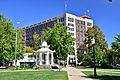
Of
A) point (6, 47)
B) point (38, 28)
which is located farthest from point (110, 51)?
point (38, 28)

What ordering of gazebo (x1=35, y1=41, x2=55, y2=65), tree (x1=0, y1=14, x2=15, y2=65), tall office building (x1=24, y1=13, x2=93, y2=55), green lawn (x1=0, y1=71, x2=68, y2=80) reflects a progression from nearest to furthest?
green lawn (x1=0, y1=71, x2=68, y2=80) < gazebo (x1=35, y1=41, x2=55, y2=65) < tree (x1=0, y1=14, x2=15, y2=65) < tall office building (x1=24, y1=13, x2=93, y2=55)

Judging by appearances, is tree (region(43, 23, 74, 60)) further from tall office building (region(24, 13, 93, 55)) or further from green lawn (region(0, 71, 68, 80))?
tall office building (region(24, 13, 93, 55))

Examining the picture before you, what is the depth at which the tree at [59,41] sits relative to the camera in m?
74.4

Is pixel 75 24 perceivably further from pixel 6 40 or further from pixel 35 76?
pixel 35 76

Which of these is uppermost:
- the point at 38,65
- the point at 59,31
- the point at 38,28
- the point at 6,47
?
the point at 38,28

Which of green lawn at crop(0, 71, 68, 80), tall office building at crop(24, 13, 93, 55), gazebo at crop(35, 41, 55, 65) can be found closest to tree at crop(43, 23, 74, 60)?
gazebo at crop(35, 41, 55, 65)

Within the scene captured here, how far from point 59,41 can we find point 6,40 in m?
15.0

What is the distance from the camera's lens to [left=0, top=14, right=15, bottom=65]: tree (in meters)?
63.6

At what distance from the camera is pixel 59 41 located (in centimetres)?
7406

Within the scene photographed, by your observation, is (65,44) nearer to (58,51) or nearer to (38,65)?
(58,51)

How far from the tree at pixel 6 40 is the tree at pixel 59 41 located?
11476mm

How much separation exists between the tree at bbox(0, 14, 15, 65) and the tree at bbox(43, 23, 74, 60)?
1148 cm

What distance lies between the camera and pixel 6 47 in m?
63.5

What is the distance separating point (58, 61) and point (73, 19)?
5816cm
